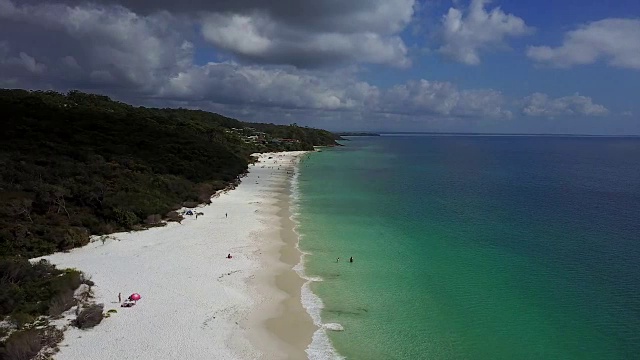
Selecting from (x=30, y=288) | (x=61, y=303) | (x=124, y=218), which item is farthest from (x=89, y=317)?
(x=124, y=218)

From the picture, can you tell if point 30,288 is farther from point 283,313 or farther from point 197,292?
point 283,313

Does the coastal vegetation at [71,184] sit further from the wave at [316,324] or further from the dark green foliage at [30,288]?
the wave at [316,324]

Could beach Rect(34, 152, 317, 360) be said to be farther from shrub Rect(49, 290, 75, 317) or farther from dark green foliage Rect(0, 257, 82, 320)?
dark green foliage Rect(0, 257, 82, 320)

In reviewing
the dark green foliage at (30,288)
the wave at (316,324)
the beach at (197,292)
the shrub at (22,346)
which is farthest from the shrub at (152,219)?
the shrub at (22,346)

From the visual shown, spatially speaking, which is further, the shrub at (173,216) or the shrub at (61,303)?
the shrub at (173,216)

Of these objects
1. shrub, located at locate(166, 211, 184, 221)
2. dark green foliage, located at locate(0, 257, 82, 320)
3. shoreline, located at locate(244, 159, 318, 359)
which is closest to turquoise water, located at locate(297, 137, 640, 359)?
shoreline, located at locate(244, 159, 318, 359)
